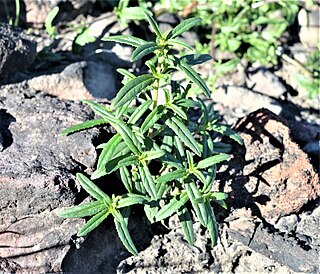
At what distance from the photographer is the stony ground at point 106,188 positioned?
284 cm

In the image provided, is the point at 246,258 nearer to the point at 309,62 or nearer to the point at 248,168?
the point at 248,168

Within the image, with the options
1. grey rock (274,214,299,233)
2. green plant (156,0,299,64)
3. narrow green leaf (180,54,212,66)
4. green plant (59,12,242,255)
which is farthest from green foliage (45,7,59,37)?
grey rock (274,214,299,233)

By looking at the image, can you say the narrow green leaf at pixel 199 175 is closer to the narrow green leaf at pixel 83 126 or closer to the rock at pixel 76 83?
the narrow green leaf at pixel 83 126

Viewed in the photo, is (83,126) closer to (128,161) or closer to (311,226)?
(128,161)

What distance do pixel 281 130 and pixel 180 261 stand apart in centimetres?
92

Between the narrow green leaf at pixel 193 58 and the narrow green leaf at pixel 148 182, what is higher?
the narrow green leaf at pixel 193 58

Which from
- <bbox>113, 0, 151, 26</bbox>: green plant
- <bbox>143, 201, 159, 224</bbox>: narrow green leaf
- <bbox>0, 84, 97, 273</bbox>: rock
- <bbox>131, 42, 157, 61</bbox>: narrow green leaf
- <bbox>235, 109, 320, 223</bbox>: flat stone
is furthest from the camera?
<bbox>113, 0, 151, 26</bbox>: green plant

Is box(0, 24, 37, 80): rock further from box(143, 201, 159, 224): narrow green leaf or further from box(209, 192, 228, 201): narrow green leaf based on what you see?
box(209, 192, 228, 201): narrow green leaf

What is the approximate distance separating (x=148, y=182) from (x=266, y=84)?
1866mm

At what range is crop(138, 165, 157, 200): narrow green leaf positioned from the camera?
272 centimetres

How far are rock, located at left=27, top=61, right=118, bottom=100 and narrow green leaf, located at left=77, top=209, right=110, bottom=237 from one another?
3.74ft

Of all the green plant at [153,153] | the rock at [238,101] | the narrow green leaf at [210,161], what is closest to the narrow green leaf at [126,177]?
the green plant at [153,153]

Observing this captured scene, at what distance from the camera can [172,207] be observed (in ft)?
9.25

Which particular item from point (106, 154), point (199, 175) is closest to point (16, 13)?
point (106, 154)
